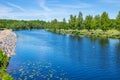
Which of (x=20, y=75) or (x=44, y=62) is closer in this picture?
(x=20, y=75)

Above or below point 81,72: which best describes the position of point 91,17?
above

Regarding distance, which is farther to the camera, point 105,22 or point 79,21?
point 79,21

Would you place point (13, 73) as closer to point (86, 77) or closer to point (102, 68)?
point (86, 77)

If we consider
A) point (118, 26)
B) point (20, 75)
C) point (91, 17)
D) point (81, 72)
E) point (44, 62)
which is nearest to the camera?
point (20, 75)

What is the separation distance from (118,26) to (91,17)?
134ft

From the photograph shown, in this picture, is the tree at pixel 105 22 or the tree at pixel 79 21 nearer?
the tree at pixel 105 22

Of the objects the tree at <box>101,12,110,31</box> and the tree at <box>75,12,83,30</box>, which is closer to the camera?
the tree at <box>101,12,110,31</box>

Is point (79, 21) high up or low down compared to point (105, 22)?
up

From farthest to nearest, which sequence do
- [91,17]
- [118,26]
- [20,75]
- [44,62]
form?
[91,17] → [118,26] → [44,62] → [20,75]

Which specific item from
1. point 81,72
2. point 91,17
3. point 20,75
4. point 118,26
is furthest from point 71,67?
point 91,17

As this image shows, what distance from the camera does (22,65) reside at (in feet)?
165

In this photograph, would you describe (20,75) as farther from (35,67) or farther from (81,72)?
(81,72)

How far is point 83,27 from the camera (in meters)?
178

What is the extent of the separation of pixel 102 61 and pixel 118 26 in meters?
84.1
